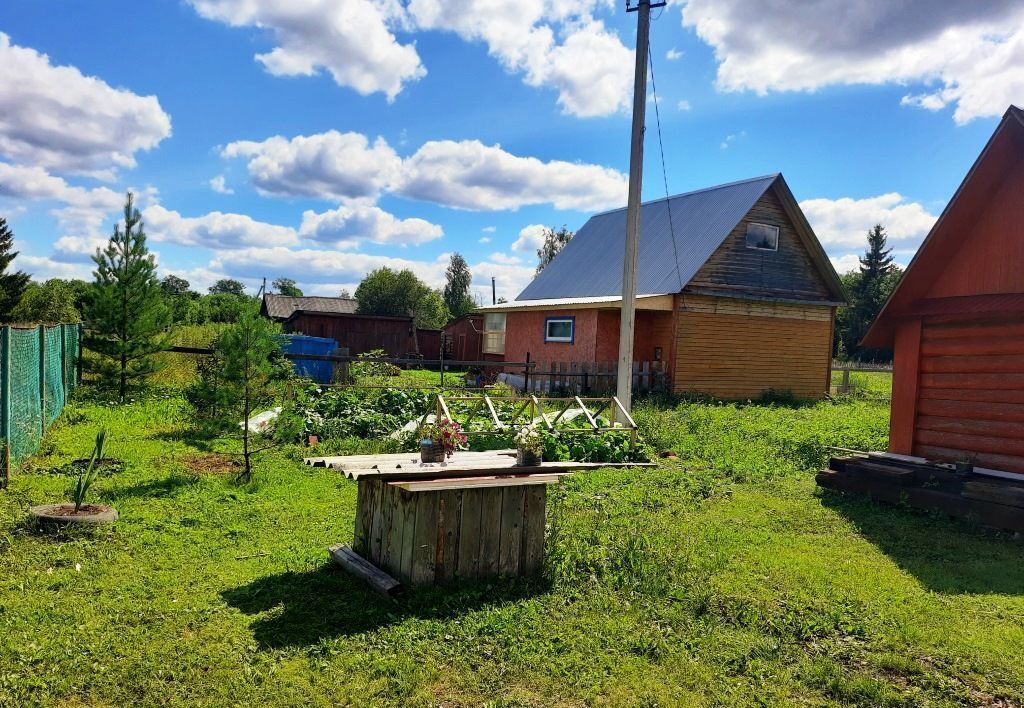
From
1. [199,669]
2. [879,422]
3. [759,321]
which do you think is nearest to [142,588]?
[199,669]

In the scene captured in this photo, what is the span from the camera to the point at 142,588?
191 inches

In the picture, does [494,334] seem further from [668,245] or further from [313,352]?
[313,352]

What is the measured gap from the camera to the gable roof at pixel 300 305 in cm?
4431

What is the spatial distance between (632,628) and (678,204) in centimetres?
2084

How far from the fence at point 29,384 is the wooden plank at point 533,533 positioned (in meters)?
5.83

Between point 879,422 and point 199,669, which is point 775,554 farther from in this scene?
point 879,422

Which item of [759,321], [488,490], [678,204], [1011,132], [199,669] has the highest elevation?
[678,204]

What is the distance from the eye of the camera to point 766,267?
66.7ft

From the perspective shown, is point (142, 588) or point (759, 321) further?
point (759, 321)

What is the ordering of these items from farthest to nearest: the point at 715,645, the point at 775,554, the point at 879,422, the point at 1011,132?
the point at 879,422, the point at 1011,132, the point at 775,554, the point at 715,645

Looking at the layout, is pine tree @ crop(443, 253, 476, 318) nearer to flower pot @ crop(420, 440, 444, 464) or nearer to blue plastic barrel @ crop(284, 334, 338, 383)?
blue plastic barrel @ crop(284, 334, 338, 383)

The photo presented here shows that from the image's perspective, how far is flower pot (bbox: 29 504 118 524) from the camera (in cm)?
589

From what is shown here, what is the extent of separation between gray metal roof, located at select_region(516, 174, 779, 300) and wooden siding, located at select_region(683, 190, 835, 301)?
0.37 meters

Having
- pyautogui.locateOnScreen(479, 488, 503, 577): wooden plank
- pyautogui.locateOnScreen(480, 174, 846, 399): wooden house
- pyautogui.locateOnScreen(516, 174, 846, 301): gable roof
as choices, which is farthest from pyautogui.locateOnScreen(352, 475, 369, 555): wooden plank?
pyautogui.locateOnScreen(516, 174, 846, 301): gable roof
